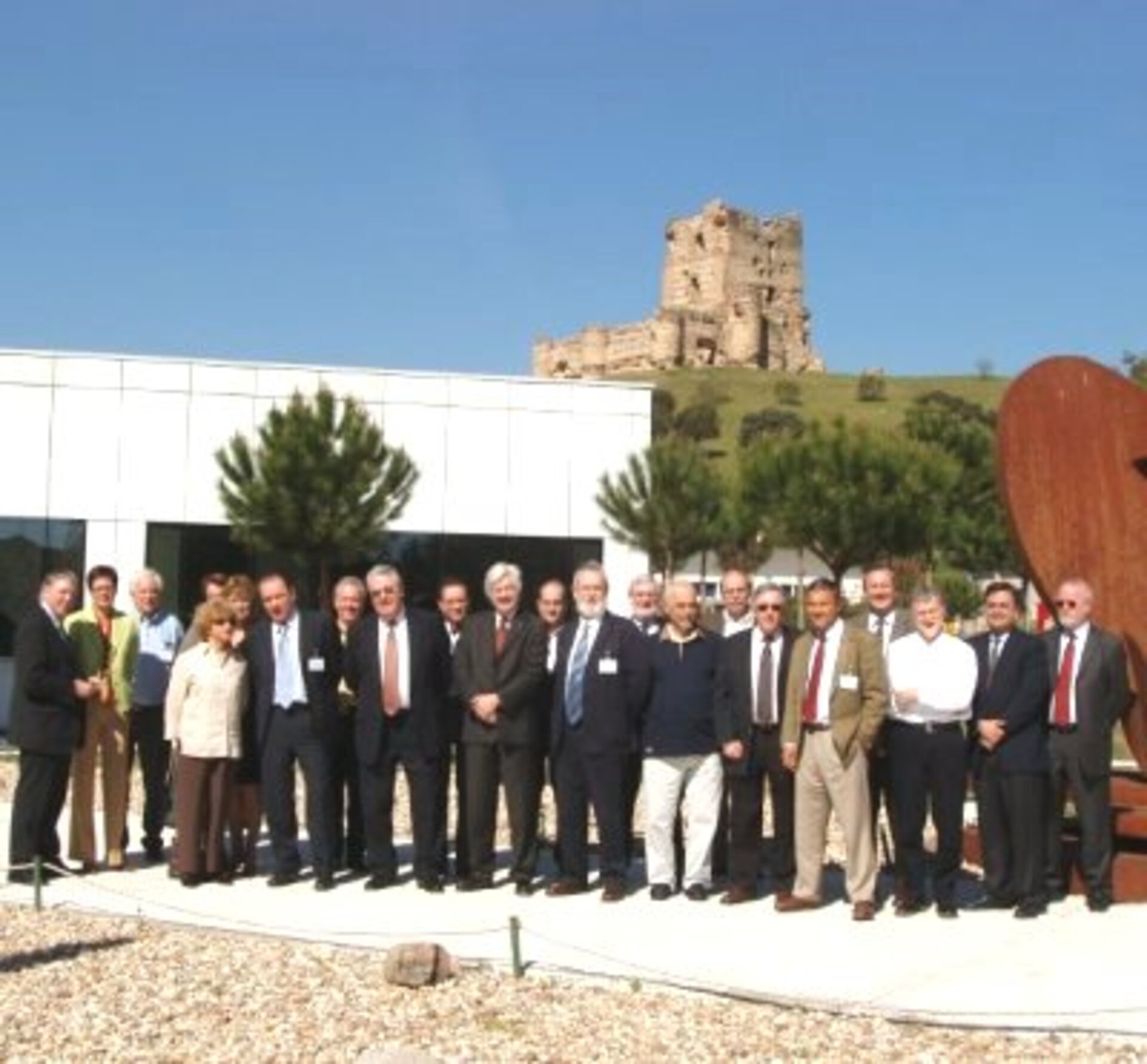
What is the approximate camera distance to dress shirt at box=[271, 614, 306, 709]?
335 inches

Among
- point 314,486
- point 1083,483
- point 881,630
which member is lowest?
point 881,630

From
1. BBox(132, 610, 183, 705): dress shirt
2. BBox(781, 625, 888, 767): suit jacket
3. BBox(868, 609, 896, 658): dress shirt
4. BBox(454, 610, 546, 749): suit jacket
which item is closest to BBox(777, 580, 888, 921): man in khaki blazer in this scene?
BBox(781, 625, 888, 767): suit jacket

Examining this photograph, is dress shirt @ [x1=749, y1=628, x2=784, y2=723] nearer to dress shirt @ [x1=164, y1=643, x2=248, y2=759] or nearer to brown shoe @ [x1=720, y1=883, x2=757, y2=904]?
brown shoe @ [x1=720, y1=883, x2=757, y2=904]

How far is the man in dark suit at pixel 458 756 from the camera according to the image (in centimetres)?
851

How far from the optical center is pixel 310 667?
8.45 m

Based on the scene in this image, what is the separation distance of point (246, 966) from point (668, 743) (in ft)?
7.96

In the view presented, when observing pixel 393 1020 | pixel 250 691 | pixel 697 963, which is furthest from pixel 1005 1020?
pixel 250 691

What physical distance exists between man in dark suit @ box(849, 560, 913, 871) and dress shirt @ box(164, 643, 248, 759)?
3241mm

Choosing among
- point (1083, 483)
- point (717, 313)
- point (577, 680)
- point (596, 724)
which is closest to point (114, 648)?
point (577, 680)

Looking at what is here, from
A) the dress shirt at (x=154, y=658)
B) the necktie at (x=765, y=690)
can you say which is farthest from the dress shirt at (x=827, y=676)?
the dress shirt at (x=154, y=658)

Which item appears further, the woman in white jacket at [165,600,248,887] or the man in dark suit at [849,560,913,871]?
the woman in white jacket at [165,600,248,887]

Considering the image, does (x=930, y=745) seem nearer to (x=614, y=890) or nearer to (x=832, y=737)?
(x=832, y=737)

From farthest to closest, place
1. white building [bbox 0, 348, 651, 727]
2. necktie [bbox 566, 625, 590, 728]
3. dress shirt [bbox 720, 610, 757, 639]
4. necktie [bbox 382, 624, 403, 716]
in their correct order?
white building [bbox 0, 348, 651, 727]
dress shirt [bbox 720, 610, 757, 639]
necktie [bbox 382, 624, 403, 716]
necktie [bbox 566, 625, 590, 728]

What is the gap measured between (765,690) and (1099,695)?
5.17 feet
